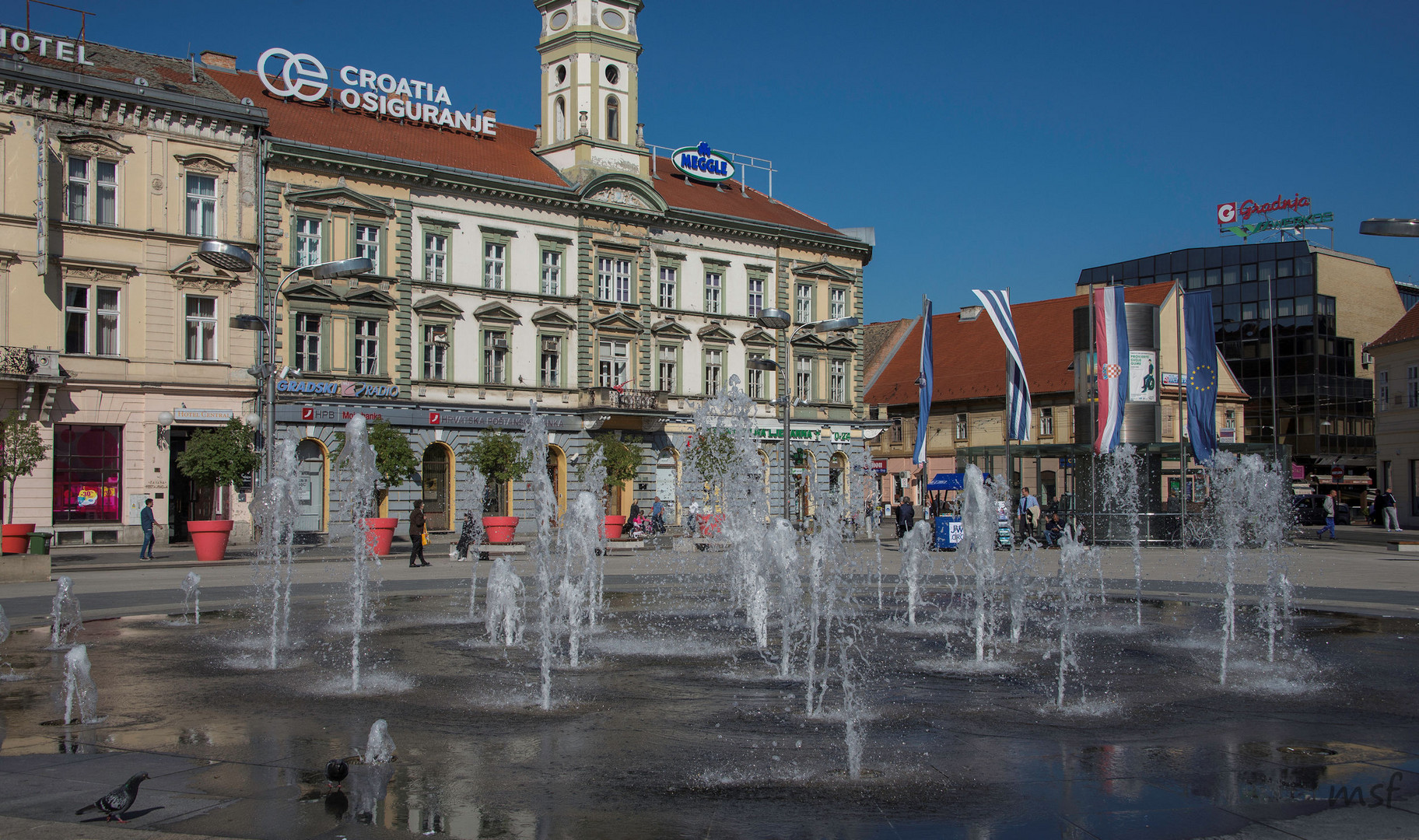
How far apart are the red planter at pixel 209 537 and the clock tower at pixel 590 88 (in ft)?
71.8

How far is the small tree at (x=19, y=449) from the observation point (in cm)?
3080

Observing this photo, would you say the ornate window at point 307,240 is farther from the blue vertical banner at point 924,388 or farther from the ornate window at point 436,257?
the blue vertical banner at point 924,388

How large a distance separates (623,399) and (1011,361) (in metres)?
17.1

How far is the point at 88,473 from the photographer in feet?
114

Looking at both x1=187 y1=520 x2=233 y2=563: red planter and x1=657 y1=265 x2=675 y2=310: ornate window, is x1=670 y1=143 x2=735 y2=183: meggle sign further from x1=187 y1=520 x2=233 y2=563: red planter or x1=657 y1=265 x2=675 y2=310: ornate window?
x1=187 y1=520 x2=233 y2=563: red planter

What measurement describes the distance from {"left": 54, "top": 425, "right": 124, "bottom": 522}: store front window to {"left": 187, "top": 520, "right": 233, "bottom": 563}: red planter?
24.3ft

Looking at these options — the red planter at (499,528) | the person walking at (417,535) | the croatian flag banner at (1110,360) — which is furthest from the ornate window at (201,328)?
the croatian flag banner at (1110,360)

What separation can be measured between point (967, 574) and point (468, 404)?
23721mm

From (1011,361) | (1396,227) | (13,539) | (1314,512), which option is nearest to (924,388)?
(1011,361)

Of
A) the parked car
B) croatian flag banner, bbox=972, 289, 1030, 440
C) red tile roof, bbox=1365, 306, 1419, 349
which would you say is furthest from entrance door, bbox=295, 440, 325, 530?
red tile roof, bbox=1365, 306, 1419, 349

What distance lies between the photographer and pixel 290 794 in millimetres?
7027

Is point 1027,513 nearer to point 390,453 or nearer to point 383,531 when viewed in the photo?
point 383,531

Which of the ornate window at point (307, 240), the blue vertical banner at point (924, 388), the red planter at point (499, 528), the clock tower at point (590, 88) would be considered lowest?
the red planter at point (499, 528)

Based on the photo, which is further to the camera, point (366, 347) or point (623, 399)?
point (623, 399)
